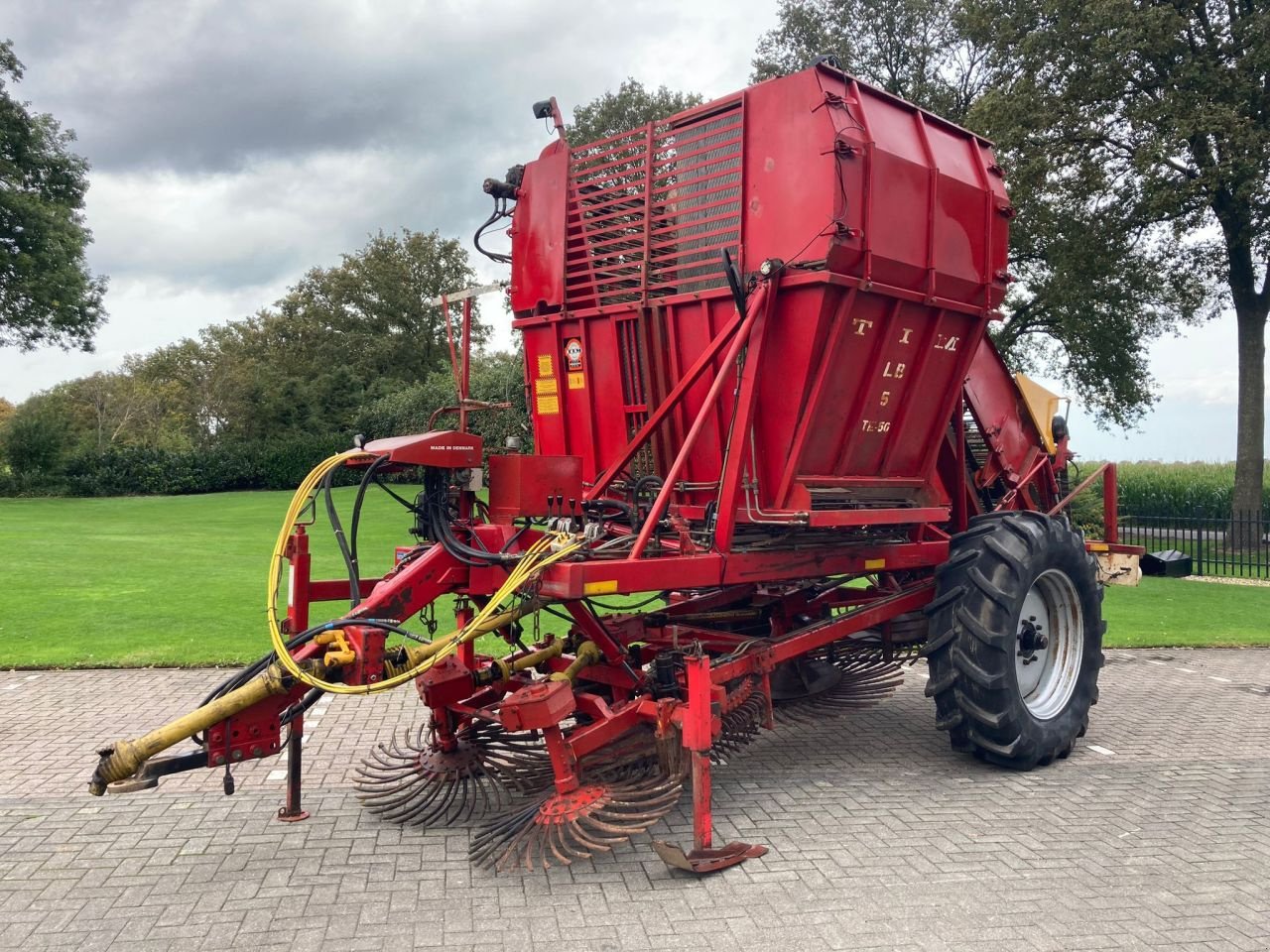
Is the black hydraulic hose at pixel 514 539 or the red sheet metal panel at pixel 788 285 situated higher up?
the red sheet metal panel at pixel 788 285

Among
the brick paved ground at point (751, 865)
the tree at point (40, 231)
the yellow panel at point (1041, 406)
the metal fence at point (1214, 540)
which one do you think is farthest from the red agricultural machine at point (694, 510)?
the tree at point (40, 231)

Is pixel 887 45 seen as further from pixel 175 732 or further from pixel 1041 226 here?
pixel 175 732

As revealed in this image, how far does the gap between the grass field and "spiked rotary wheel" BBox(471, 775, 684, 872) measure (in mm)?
5041

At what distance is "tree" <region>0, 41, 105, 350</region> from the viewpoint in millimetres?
28219

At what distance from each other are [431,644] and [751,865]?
1.74m

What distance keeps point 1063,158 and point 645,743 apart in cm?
1670

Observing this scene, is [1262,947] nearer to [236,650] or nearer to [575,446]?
[575,446]

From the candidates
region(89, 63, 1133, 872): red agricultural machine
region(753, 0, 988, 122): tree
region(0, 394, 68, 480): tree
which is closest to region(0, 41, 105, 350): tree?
region(0, 394, 68, 480): tree

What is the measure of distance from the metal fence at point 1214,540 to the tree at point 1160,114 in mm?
300

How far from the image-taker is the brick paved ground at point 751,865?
3574mm

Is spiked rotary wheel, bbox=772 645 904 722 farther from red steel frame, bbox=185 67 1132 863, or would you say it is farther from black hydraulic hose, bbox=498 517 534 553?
black hydraulic hose, bbox=498 517 534 553

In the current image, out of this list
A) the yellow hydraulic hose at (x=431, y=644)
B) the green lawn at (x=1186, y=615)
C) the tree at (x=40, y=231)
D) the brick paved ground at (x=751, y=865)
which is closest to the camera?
the brick paved ground at (x=751, y=865)

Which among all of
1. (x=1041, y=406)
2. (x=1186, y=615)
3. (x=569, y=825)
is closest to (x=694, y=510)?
(x=569, y=825)

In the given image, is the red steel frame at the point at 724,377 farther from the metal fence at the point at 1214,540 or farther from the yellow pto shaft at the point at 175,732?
the metal fence at the point at 1214,540
